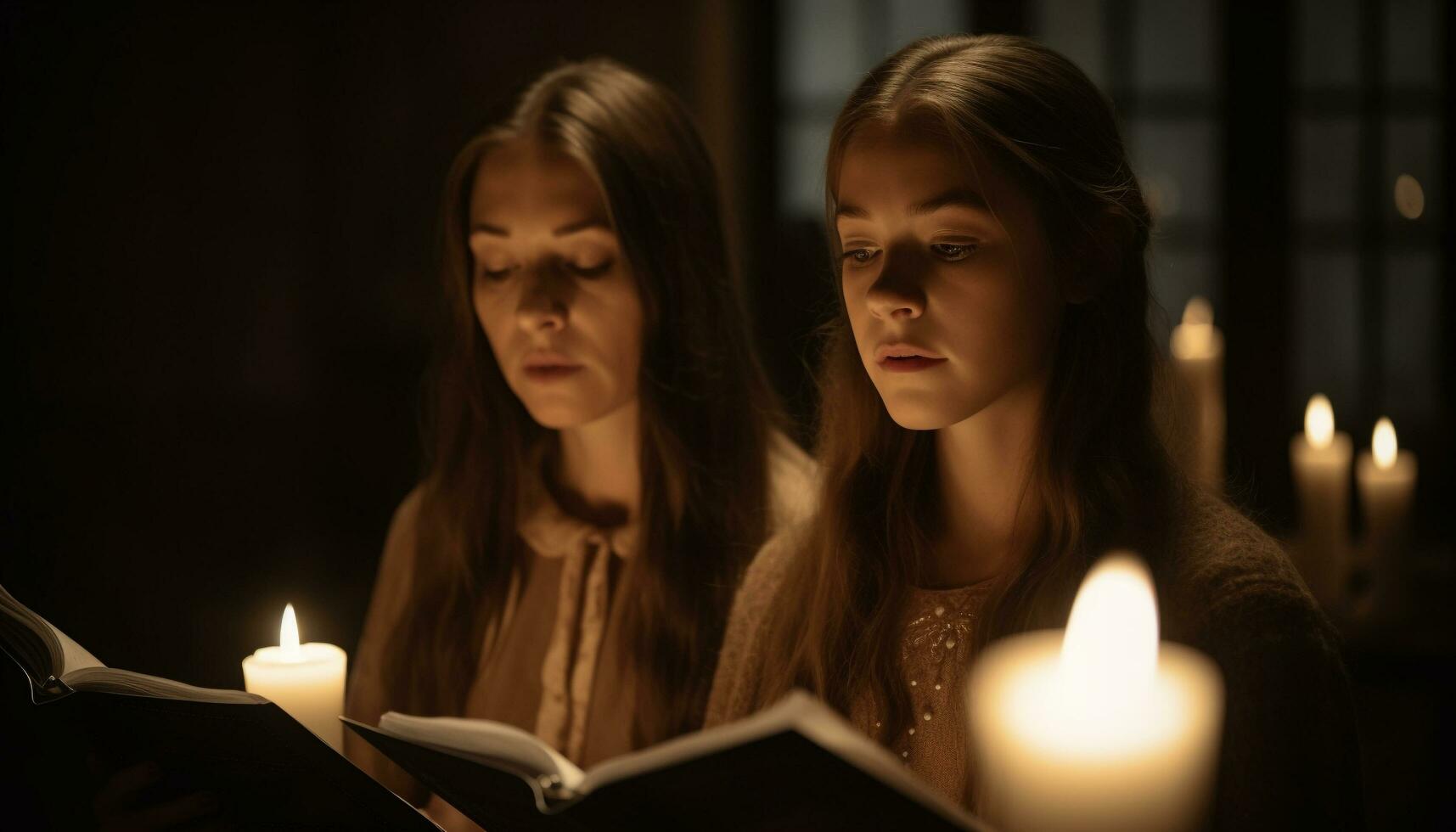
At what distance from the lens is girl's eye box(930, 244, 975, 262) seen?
1.23 metres

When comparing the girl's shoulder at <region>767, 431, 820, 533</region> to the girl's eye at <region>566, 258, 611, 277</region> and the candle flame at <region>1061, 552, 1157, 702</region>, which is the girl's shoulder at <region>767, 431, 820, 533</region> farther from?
the candle flame at <region>1061, 552, 1157, 702</region>

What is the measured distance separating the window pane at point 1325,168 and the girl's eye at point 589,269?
121 inches

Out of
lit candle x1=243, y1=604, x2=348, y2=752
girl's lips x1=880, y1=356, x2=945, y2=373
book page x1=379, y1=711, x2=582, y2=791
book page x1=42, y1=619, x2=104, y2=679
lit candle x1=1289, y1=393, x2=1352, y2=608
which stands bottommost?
lit candle x1=1289, y1=393, x2=1352, y2=608

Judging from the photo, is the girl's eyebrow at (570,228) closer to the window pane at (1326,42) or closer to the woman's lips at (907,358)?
the woman's lips at (907,358)

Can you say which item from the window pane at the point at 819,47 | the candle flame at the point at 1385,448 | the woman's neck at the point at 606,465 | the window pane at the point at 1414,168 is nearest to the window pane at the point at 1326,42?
the window pane at the point at 1414,168

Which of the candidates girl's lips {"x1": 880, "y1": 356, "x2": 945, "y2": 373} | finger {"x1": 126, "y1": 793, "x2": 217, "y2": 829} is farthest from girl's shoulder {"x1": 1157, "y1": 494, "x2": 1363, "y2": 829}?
finger {"x1": 126, "y1": 793, "x2": 217, "y2": 829}

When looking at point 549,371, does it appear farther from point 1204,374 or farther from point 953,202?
point 1204,374

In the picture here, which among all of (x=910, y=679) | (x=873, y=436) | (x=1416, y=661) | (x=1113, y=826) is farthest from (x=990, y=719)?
(x=1416, y=661)

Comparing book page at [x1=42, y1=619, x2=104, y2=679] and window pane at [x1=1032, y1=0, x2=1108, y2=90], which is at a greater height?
window pane at [x1=1032, y1=0, x2=1108, y2=90]

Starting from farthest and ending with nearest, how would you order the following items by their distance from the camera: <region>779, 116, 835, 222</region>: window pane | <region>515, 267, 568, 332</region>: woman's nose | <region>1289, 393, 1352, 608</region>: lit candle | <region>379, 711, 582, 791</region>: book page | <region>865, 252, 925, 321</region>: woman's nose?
<region>779, 116, 835, 222</region>: window pane < <region>1289, 393, 1352, 608</region>: lit candle < <region>515, 267, 568, 332</region>: woman's nose < <region>865, 252, 925, 321</region>: woman's nose < <region>379, 711, 582, 791</region>: book page

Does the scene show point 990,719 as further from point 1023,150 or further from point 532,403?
point 532,403

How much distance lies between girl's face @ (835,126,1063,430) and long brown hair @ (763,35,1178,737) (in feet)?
0.09

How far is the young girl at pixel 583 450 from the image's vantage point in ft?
5.70

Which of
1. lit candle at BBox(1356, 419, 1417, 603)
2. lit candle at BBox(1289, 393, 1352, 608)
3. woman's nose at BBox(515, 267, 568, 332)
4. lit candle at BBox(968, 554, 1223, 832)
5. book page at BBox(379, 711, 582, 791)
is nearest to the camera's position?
lit candle at BBox(968, 554, 1223, 832)
